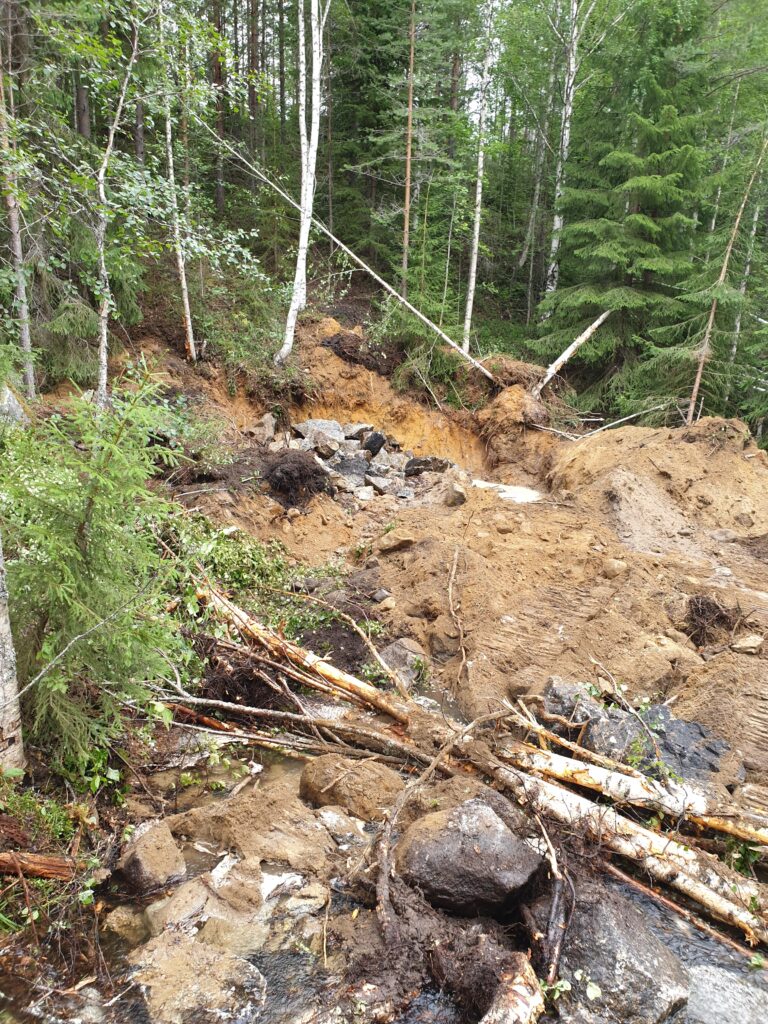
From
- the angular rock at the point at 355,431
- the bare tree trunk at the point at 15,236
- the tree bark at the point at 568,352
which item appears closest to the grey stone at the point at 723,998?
the bare tree trunk at the point at 15,236

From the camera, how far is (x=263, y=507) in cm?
994

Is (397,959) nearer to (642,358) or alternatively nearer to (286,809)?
(286,809)

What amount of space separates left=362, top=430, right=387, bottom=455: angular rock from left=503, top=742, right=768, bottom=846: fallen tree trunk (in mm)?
9531

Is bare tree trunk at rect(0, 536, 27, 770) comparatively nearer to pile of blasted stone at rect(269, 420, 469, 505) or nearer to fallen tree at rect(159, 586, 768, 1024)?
fallen tree at rect(159, 586, 768, 1024)

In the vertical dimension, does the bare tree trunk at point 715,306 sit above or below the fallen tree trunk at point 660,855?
above

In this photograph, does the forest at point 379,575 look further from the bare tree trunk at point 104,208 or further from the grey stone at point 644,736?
the bare tree trunk at point 104,208

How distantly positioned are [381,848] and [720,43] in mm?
22537

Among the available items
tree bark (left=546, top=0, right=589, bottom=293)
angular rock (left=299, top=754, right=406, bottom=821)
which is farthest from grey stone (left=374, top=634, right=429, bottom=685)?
tree bark (left=546, top=0, right=589, bottom=293)

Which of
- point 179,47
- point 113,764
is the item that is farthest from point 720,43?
point 113,764

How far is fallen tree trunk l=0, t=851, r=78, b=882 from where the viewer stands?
3.34 m

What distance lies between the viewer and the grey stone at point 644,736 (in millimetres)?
5266

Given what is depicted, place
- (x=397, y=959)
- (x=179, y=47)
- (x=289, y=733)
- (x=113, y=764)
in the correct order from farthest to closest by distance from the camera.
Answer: (x=179, y=47) < (x=289, y=733) < (x=113, y=764) < (x=397, y=959)

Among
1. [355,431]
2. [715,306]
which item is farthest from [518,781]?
[715,306]

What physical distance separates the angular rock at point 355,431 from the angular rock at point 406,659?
752 centimetres
